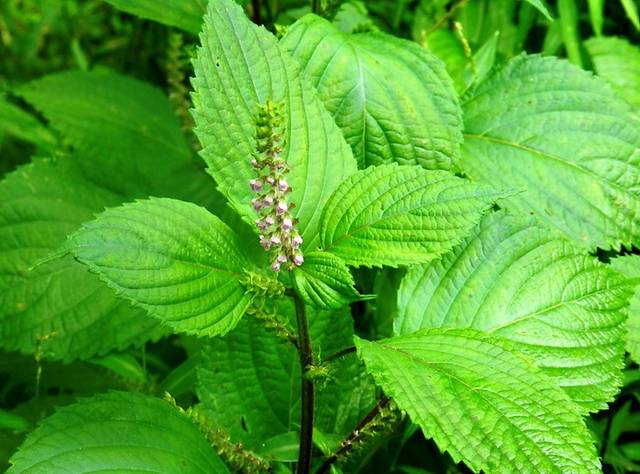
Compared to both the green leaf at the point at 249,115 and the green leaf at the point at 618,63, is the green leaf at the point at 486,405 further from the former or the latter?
the green leaf at the point at 618,63

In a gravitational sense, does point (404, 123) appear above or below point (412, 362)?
above

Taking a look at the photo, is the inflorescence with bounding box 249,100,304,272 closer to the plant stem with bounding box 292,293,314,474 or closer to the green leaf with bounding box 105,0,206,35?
the plant stem with bounding box 292,293,314,474

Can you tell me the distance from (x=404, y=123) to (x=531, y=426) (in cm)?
66

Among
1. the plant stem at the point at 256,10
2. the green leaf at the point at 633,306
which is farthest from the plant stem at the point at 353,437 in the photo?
the plant stem at the point at 256,10

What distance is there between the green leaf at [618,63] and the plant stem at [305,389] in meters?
1.51

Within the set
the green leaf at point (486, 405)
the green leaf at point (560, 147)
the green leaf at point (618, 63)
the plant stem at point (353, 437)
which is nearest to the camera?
the green leaf at point (486, 405)

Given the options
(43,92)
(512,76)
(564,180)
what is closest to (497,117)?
(512,76)

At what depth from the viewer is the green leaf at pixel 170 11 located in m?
1.66

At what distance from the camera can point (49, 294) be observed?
1.68m

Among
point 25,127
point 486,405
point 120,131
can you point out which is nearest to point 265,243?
point 486,405

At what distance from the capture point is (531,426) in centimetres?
97

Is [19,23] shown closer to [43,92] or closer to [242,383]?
[43,92]

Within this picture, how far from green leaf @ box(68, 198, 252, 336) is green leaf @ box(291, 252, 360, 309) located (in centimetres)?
8

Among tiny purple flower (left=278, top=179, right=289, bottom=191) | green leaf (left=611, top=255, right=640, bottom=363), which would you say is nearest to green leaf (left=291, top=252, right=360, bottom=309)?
tiny purple flower (left=278, top=179, right=289, bottom=191)
